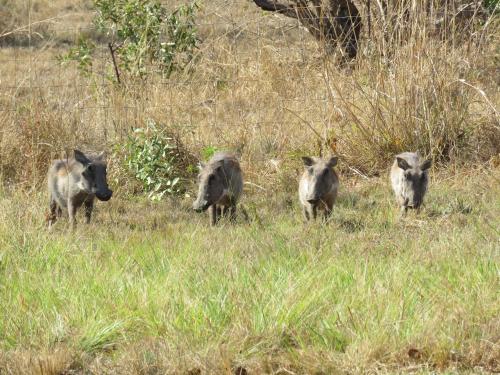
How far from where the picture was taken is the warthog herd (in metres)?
8.09

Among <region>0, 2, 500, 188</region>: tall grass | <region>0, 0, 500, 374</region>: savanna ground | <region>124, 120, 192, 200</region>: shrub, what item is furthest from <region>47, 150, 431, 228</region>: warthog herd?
<region>0, 2, 500, 188</region>: tall grass

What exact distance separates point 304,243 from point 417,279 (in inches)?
53.7

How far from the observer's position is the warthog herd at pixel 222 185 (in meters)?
8.09

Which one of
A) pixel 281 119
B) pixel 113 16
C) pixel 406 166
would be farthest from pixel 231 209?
pixel 113 16

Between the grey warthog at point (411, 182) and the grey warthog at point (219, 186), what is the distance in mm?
1525

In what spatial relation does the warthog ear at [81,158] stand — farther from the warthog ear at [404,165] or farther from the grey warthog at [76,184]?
the warthog ear at [404,165]

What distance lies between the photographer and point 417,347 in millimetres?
4539

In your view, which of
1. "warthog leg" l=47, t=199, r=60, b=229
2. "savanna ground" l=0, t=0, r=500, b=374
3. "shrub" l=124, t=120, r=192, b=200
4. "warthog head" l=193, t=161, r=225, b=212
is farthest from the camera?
"shrub" l=124, t=120, r=192, b=200

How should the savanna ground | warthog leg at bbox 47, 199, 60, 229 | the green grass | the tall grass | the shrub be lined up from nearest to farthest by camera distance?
the green grass < the savanna ground < warthog leg at bbox 47, 199, 60, 229 < the shrub < the tall grass

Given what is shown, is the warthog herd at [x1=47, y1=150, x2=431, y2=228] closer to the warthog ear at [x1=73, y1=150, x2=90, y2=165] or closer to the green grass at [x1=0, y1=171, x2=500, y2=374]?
the warthog ear at [x1=73, y1=150, x2=90, y2=165]

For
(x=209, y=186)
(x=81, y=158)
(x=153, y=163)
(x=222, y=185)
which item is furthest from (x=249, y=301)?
(x=153, y=163)

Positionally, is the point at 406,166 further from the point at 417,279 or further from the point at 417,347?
the point at 417,347

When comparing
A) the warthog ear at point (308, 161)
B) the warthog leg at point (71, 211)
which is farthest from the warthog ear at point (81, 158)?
the warthog ear at point (308, 161)

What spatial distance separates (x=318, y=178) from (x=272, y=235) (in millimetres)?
1242
